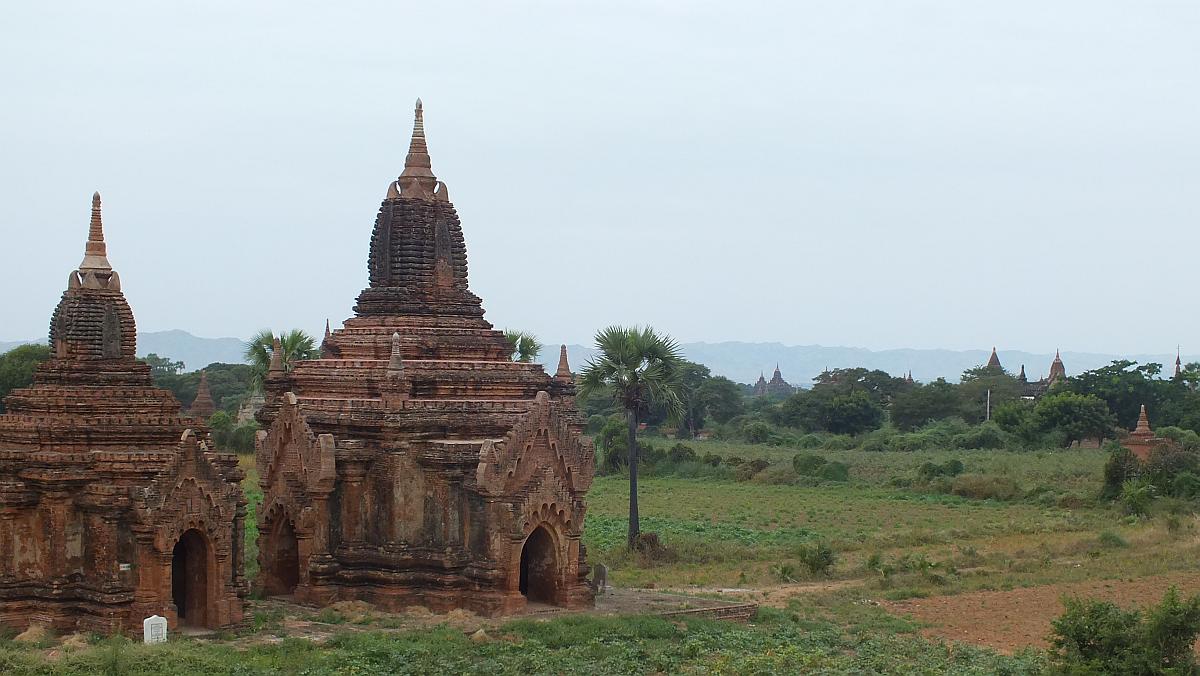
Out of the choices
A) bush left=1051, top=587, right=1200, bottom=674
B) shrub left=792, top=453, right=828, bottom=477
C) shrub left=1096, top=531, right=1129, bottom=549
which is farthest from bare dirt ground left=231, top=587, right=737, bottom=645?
shrub left=792, top=453, right=828, bottom=477

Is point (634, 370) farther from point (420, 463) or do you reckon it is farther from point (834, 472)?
point (834, 472)

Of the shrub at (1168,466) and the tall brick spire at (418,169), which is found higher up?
the tall brick spire at (418,169)

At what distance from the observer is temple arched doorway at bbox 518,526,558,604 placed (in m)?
26.4

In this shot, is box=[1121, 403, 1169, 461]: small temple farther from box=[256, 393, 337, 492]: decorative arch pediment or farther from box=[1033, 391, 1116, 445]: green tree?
box=[256, 393, 337, 492]: decorative arch pediment

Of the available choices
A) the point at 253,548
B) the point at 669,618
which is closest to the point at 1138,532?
the point at 669,618

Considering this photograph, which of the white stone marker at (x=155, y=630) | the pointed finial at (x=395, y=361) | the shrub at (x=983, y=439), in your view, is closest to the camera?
the white stone marker at (x=155, y=630)

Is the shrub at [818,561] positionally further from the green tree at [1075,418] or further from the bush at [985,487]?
the green tree at [1075,418]

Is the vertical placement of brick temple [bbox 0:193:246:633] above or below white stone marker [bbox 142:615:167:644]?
above

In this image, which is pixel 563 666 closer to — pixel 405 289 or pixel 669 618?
pixel 669 618

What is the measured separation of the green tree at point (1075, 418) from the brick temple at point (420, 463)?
5259 centimetres

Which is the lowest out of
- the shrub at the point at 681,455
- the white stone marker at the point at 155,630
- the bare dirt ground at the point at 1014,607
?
the bare dirt ground at the point at 1014,607

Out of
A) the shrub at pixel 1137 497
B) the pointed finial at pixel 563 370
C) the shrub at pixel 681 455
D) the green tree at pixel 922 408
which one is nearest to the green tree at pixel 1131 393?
the green tree at pixel 922 408

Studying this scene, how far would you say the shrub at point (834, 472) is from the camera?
61.1 m

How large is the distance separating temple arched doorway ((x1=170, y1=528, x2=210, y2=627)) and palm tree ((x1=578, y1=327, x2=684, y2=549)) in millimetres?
15568
